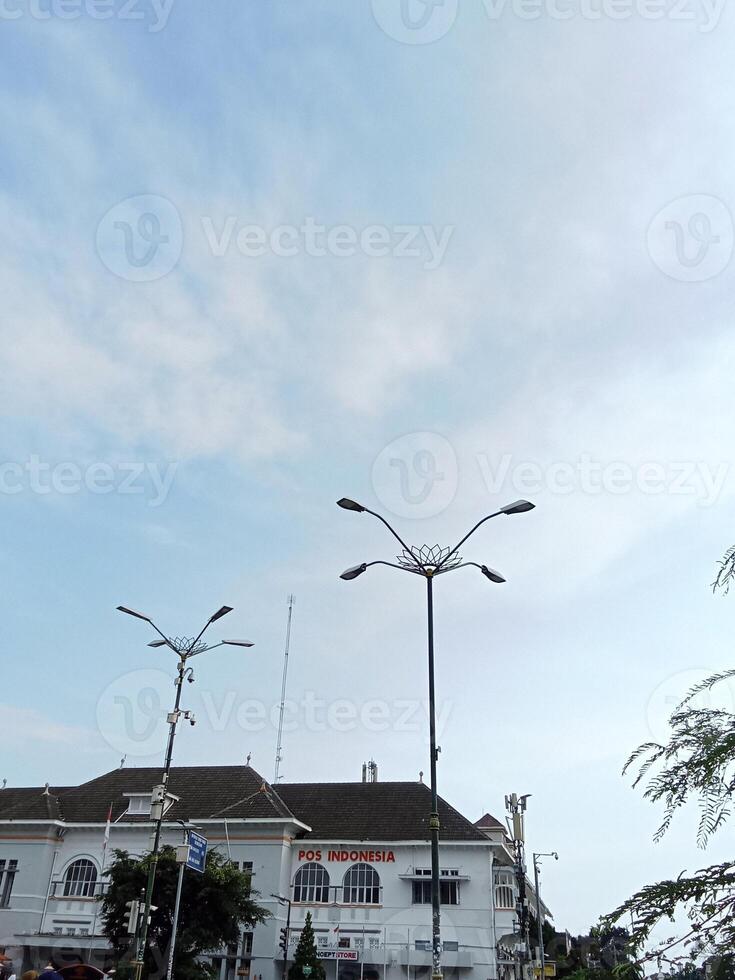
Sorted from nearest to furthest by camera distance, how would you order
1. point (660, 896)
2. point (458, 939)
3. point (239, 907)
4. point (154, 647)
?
point (660, 896) < point (154, 647) < point (239, 907) < point (458, 939)

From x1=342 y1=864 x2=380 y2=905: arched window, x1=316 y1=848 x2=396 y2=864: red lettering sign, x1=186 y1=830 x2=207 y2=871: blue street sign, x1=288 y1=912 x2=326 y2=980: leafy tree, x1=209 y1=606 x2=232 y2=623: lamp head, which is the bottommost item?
x1=288 y1=912 x2=326 y2=980: leafy tree

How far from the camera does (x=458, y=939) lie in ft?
136

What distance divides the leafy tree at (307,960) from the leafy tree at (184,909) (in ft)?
12.9

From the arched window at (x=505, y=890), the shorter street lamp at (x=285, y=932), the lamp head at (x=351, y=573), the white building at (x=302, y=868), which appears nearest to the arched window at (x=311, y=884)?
the white building at (x=302, y=868)

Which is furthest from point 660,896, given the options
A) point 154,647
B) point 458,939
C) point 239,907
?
point 458,939

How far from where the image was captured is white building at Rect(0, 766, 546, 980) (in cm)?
4191

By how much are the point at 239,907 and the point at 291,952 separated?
1006 cm

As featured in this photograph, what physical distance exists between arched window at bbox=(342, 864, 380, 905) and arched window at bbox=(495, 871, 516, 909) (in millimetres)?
6674

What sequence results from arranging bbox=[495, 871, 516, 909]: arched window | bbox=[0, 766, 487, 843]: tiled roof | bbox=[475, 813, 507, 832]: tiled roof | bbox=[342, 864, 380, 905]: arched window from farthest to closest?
bbox=[475, 813, 507, 832]: tiled roof → bbox=[0, 766, 487, 843]: tiled roof → bbox=[342, 864, 380, 905]: arched window → bbox=[495, 871, 516, 909]: arched window

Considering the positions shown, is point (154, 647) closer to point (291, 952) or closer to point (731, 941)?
point (731, 941)

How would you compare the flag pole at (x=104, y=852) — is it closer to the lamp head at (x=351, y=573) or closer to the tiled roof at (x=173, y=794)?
the tiled roof at (x=173, y=794)

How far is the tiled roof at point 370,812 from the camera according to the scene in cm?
4544

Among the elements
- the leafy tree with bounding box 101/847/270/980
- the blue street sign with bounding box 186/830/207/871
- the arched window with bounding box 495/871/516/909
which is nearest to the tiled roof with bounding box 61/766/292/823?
the leafy tree with bounding box 101/847/270/980

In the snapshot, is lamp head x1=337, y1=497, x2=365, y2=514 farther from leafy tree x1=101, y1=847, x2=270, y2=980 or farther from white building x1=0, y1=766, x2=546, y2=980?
white building x1=0, y1=766, x2=546, y2=980
